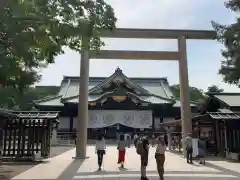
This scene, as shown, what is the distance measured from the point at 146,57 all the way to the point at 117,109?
20.1m

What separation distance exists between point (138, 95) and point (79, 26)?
1266 inches

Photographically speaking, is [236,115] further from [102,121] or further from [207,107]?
[102,121]

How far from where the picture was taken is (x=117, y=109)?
38.6 meters

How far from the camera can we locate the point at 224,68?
49.1 feet

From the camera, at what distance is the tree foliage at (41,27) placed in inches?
287

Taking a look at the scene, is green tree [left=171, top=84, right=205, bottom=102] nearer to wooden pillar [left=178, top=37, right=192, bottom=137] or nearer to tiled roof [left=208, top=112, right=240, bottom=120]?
tiled roof [left=208, top=112, right=240, bottom=120]

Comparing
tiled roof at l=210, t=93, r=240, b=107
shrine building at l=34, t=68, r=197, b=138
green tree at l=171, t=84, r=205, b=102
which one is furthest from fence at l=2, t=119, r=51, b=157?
green tree at l=171, t=84, r=205, b=102

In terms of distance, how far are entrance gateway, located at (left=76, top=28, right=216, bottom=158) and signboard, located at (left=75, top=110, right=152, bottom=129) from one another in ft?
64.7

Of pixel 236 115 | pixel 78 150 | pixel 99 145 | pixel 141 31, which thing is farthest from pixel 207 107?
pixel 99 145

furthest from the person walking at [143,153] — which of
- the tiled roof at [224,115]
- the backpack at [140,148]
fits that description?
the tiled roof at [224,115]

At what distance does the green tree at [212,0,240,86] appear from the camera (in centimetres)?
1362

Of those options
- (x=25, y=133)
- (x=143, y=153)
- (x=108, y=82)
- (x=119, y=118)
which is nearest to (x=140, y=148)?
(x=143, y=153)

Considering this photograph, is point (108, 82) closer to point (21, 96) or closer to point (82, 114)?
point (82, 114)

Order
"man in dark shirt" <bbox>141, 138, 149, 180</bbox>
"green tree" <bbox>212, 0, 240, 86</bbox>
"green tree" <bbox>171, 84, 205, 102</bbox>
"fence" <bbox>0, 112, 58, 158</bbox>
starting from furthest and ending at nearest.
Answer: "green tree" <bbox>171, 84, 205, 102</bbox> → "fence" <bbox>0, 112, 58, 158</bbox> → "green tree" <bbox>212, 0, 240, 86</bbox> → "man in dark shirt" <bbox>141, 138, 149, 180</bbox>
